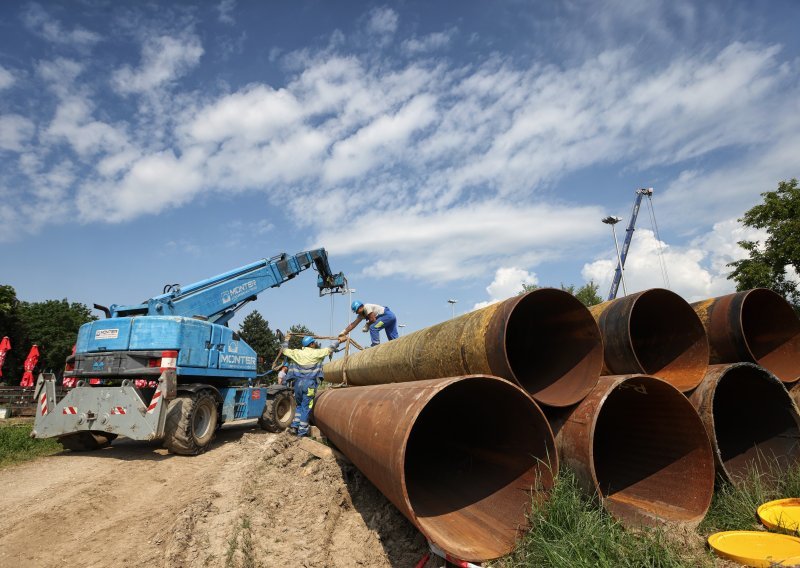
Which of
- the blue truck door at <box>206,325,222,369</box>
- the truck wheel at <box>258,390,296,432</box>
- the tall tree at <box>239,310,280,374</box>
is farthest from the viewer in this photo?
the tall tree at <box>239,310,280,374</box>

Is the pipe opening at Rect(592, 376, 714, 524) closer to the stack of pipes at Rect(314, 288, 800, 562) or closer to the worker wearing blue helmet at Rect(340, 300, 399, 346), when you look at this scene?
the stack of pipes at Rect(314, 288, 800, 562)

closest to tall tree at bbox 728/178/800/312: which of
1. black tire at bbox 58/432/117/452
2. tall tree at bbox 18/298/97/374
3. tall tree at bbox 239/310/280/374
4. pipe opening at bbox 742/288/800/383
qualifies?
pipe opening at bbox 742/288/800/383

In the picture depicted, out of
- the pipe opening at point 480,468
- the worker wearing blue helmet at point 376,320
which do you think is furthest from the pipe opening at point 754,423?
the worker wearing blue helmet at point 376,320

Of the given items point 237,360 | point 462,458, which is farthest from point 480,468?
point 237,360

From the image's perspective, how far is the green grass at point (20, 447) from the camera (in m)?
7.18

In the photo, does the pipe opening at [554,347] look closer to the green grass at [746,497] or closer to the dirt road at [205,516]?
the green grass at [746,497]

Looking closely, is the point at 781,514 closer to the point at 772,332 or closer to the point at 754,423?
the point at 754,423

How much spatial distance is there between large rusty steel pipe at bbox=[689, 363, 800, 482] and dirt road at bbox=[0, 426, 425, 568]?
2975 mm

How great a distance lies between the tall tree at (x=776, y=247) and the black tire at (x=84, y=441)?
20263 millimetres

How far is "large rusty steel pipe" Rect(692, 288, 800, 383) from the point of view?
405cm

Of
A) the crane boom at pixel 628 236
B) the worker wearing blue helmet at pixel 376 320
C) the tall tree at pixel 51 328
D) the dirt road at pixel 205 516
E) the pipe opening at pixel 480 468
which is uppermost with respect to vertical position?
the crane boom at pixel 628 236

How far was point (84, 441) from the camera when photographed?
25.5ft

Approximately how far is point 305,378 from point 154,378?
7.78 ft

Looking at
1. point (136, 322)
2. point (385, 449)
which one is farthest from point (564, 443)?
point (136, 322)
